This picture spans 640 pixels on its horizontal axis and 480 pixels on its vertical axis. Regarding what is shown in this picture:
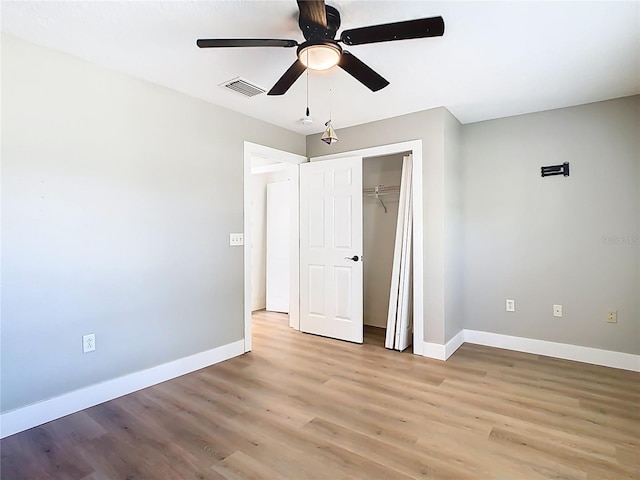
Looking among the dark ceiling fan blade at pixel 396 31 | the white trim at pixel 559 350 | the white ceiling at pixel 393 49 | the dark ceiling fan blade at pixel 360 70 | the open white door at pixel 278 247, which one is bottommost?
the white trim at pixel 559 350

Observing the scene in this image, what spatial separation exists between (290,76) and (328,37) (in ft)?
1.26

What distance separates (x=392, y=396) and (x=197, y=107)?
3015 millimetres

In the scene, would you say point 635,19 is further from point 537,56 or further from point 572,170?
point 572,170

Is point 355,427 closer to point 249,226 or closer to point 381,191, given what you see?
point 249,226

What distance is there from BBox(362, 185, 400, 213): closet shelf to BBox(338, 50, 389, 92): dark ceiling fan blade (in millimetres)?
A: 2341

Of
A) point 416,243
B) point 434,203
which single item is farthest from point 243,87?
point 416,243

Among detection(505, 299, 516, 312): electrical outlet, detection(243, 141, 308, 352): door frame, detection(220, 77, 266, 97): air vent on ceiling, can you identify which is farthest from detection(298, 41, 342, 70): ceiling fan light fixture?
detection(505, 299, 516, 312): electrical outlet

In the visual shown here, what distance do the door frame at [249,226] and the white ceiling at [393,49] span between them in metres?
0.56

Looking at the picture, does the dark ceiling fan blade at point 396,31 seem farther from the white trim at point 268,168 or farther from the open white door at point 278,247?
the open white door at point 278,247

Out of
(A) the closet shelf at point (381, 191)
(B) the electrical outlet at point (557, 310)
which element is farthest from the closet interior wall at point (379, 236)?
(B) the electrical outlet at point (557, 310)

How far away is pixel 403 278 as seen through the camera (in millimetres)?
3859

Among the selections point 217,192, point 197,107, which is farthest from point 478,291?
point 197,107

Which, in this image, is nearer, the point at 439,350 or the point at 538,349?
the point at 439,350

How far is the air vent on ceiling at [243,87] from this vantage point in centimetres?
289
